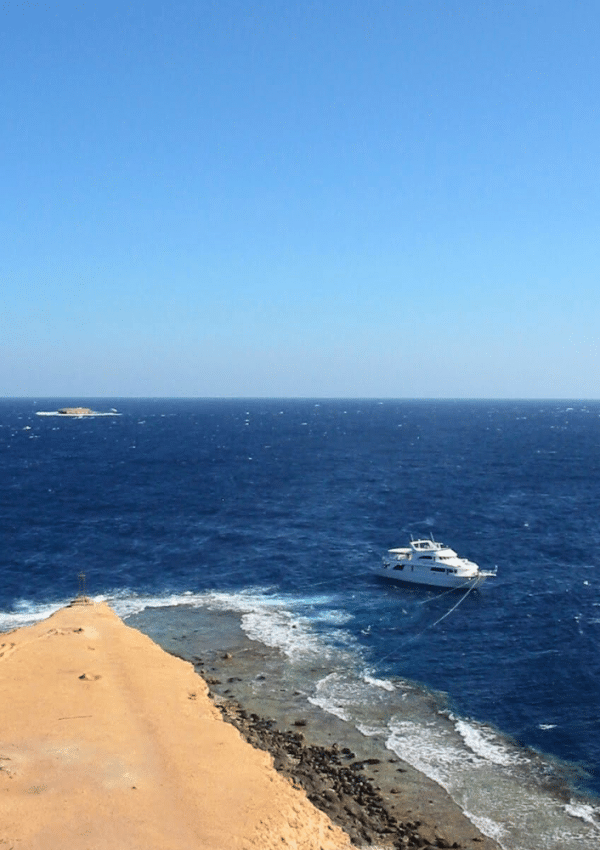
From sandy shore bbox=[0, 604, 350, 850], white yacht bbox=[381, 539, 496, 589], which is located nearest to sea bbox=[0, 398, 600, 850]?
white yacht bbox=[381, 539, 496, 589]

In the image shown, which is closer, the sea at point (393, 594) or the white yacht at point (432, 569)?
the sea at point (393, 594)

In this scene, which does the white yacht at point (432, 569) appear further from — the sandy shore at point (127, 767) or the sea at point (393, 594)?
the sandy shore at point (127, 767)

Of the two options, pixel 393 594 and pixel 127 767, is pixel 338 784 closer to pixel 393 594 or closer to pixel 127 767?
pixel 127 767

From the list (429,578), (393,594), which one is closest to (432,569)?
(429,578)

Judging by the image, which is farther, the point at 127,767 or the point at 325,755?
the point at 325,755

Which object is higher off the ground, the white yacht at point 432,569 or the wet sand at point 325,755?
the white yacht at point 432,569

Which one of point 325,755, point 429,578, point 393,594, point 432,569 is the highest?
point 432,569

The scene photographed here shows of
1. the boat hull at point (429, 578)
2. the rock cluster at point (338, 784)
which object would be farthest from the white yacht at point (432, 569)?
the rock cluster at point (338, 784)
